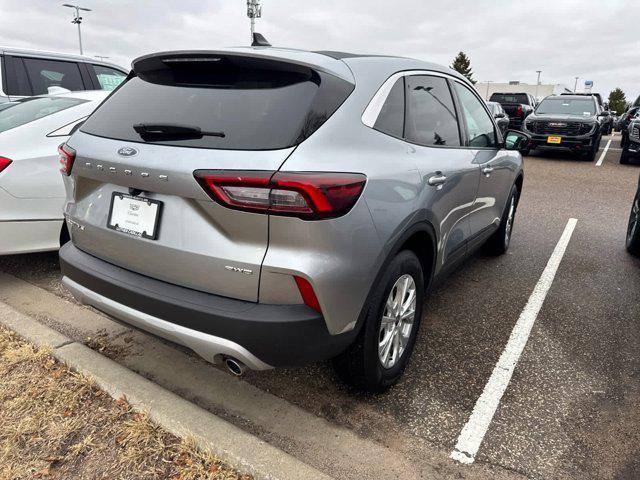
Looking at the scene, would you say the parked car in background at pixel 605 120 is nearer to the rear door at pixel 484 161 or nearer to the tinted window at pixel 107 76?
the rear door at pixel 484 161

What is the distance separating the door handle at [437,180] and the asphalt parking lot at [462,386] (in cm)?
108

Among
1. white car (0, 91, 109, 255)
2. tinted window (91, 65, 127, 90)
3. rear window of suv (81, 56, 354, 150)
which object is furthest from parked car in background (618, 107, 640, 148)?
white car (0, 91, 109, 255)

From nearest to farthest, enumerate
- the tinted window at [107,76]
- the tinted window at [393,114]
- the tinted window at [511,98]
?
the tinted window at [393,114] → the tinted window at [107,76] → the tinted window at [511,98]

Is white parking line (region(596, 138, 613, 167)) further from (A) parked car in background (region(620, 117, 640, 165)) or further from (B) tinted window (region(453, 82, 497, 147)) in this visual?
(B) tinted window (region(453, 82, 497, 147))

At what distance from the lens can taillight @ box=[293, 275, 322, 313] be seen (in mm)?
1858

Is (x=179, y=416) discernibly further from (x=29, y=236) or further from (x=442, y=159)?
(x=29, y=236)

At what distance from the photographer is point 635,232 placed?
4883 mm

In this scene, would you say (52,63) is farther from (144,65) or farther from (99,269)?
(99,269)

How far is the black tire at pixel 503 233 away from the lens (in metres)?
4.57

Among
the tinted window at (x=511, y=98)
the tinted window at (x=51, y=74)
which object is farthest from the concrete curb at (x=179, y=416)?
the tinted window at (x=511, y=98)

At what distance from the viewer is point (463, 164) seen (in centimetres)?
305

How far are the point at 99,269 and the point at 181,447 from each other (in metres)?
0.90

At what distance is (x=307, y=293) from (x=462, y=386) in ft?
4.33

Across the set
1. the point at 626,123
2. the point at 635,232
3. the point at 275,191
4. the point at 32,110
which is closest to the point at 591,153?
the point at 626,123
